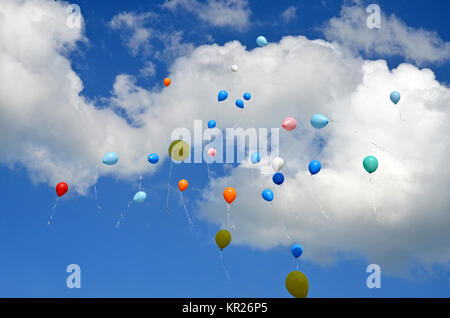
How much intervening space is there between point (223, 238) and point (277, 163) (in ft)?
11.6

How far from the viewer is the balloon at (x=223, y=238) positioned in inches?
504

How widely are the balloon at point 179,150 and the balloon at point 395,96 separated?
25.7ft

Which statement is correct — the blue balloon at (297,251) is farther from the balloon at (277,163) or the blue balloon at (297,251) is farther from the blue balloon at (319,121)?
the blue balloon at (319,121)

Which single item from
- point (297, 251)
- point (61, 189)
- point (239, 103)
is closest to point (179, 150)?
point (239, 103)

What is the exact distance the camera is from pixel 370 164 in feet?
42.6

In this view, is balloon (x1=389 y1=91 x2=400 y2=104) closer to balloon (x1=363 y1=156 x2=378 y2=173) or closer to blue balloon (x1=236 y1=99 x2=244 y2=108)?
balloon (x1=363 y1=156 x2=378 y2=173)
